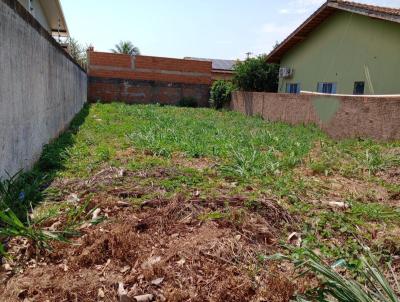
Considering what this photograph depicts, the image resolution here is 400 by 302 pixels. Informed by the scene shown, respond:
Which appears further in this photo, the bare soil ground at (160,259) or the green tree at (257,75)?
the green tree at (257,75)

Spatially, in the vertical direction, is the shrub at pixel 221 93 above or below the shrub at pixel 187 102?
above

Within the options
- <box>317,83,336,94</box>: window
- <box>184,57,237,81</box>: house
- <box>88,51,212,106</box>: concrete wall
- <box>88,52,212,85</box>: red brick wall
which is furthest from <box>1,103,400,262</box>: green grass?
<box>184,57,237,81</box>: house

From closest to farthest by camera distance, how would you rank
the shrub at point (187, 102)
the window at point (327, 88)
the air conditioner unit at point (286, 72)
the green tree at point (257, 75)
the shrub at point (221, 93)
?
the window at point (327, 88), the air conditioner unit at point (286, 72), the green tree at point (257, 75), the shrub at point (221, 93), the shrub at point (187, 102)

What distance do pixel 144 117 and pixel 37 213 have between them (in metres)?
9.36

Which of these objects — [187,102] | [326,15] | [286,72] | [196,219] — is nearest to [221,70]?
[187,102]

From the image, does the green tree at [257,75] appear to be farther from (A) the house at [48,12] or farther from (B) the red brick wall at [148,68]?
(A) the house at [48,12]

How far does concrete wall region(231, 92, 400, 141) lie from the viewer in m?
7.71

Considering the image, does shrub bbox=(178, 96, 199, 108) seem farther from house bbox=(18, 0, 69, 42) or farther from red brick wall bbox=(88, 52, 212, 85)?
house bbox=(18, 0, 69, 42)

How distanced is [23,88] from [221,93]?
54.3 feet

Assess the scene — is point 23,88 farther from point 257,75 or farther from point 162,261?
point 257,75

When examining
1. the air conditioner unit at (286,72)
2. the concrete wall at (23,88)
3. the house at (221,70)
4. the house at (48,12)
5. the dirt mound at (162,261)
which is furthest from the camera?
the house at (221,70)

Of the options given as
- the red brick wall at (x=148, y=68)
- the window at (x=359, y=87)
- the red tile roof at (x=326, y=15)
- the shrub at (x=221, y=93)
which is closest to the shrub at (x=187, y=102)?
the red brick wall at (x=148, y=68)

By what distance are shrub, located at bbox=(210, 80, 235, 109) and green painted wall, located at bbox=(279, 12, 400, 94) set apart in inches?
163

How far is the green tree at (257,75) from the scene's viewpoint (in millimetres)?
18453
